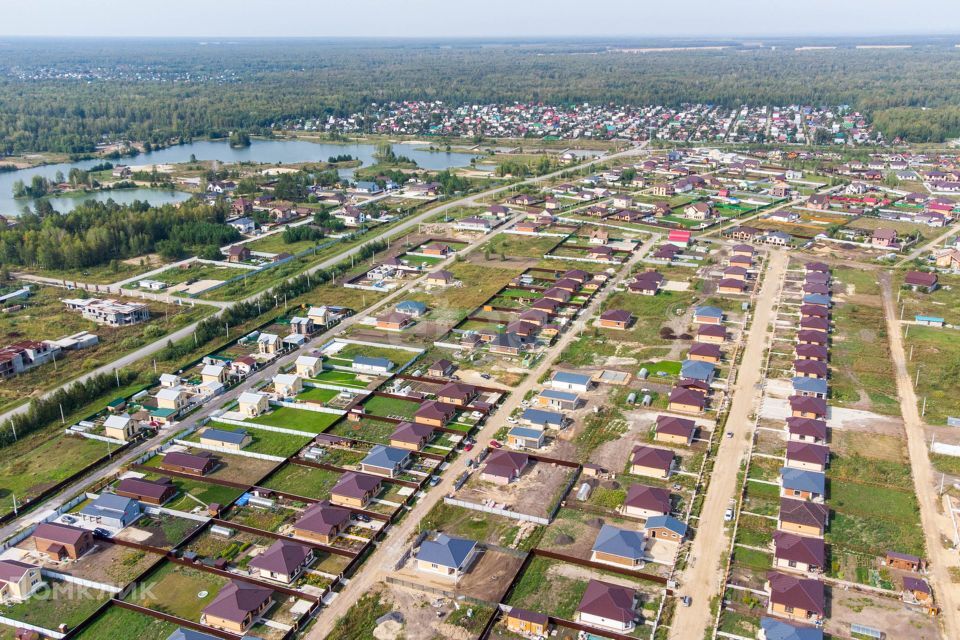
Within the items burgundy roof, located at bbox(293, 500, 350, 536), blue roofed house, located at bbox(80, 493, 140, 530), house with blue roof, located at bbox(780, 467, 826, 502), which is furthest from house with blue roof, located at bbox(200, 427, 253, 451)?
house with blue roof, located at bbox(780, 467, 826, 502)

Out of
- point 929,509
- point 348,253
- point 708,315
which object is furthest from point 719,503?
point 348,253

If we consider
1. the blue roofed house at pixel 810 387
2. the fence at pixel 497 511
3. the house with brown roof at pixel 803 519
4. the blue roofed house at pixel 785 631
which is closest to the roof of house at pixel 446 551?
the fence at pixel 497 511

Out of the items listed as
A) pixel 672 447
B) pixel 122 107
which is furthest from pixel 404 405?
pixel 122 107

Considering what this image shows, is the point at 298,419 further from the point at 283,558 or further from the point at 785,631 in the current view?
the point at 785,631

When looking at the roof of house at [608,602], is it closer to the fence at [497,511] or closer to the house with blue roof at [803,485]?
the fence at [497,511]

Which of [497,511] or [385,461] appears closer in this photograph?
[497,511]

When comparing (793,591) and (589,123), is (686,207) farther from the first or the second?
(589,123)
